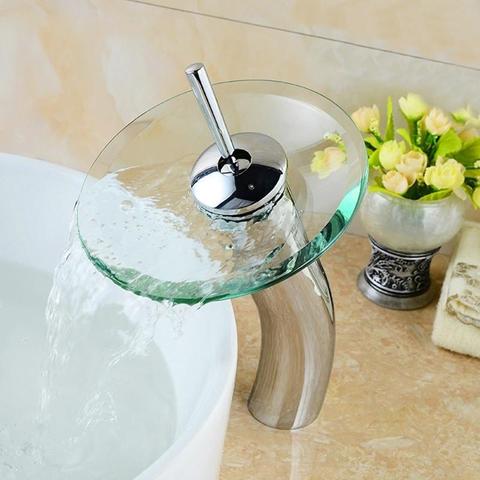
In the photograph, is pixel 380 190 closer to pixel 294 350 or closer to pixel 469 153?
pixel 469 153

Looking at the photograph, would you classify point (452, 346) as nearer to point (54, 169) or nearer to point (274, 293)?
point (274, 293)

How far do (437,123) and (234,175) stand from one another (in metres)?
0.29

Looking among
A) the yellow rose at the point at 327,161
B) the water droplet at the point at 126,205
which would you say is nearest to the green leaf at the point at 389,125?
the yellow rose at the point at 327,161

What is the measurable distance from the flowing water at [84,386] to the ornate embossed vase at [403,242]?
26 cm

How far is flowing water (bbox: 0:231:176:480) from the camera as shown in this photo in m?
0.94

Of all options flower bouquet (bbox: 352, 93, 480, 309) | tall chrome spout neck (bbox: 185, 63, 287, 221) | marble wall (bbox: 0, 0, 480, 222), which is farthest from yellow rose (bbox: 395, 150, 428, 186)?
tall chrome spout neck (bbox: 185, 63, 287, 221)

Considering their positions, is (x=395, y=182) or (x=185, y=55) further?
(x=185, y=55)

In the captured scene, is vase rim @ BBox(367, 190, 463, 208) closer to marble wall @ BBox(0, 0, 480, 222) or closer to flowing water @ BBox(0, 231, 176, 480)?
marble wall @ BBox(0, 0, 480, 222)

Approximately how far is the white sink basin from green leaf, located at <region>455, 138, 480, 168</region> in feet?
1.03

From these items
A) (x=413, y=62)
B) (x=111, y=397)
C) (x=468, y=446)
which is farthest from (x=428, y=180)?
(x=111, y=397)

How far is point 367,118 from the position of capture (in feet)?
3.49

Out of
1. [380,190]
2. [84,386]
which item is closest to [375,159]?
[380,190]

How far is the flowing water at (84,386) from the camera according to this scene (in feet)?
3.09

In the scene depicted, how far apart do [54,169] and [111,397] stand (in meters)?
0.24
